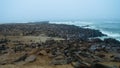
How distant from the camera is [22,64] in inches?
500

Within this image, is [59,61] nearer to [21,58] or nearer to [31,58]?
[31,58]

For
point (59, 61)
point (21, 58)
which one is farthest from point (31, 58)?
point (59, 61)

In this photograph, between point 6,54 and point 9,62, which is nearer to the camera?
point 9,62

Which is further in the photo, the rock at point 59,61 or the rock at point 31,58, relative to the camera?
the rock at point 31,58

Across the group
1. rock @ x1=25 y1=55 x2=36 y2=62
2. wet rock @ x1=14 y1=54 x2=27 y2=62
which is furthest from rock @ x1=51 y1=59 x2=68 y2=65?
wet rock @ x1=14 y1=54 x2=27 y2=62

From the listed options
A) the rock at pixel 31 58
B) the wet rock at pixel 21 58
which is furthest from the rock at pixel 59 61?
the wet rock at pixel 21 58

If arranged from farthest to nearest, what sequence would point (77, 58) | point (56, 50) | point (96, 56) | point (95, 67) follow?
point (56, 50), point (96, 56), point (77, 58), point (95, 67)

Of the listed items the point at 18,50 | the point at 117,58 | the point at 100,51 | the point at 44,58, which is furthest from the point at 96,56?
the point at 18,50

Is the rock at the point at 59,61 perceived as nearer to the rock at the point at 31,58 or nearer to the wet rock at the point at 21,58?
the rock at the point at 31,58

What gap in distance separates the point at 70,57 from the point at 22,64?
3186 mm

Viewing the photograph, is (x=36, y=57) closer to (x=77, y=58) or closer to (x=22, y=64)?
(x=22, y=64)

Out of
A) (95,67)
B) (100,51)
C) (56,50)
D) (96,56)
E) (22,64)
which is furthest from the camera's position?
(100,51)

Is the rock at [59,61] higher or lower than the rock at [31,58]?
lower

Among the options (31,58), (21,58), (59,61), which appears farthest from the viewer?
(31,58)
